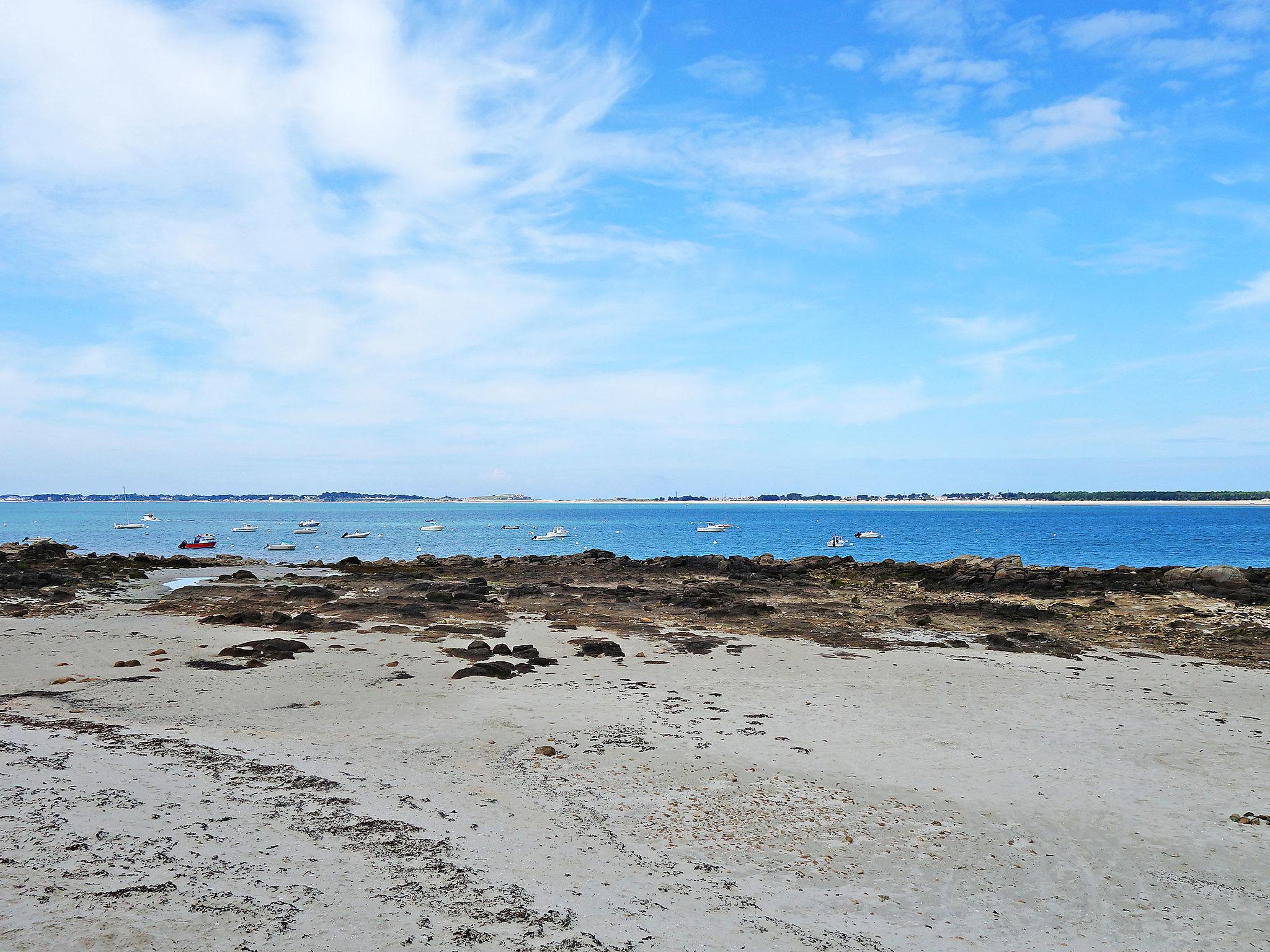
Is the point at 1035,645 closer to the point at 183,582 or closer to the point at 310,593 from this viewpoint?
the point at 310,593

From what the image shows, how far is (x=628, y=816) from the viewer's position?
882 centimetres

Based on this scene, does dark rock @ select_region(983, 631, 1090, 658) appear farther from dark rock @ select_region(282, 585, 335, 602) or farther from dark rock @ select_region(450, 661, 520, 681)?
dark rock @ select_region(282, 585, 335, 602)

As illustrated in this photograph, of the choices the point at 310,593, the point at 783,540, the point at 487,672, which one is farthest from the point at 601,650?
the point at 783,540

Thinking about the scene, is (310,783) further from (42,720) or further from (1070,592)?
(1070,592)

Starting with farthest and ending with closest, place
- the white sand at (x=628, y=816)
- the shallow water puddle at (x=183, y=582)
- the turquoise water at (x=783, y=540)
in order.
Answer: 1. the turquoise water at (x=783, y=540)
2. the shallow water puddle at (x=183, y=582)
3. the white sand at (x=628, y=816)

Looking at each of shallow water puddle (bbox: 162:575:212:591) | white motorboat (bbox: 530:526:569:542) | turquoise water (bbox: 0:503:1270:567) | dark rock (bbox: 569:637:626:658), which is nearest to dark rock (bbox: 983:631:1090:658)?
dark rock (bbox: 569:637:626:658)

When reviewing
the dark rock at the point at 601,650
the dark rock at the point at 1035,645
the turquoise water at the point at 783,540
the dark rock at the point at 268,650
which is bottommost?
the turquoise water at the point at 783,540

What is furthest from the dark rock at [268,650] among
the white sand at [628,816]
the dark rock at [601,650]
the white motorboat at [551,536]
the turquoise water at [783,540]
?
the white motorboat at [551,536]

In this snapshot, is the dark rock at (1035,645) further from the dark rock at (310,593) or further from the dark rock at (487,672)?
the dark rock at (310,593)

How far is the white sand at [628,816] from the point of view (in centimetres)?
630

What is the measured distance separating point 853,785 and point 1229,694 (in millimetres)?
10696

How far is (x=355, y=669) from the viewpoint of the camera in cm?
1706

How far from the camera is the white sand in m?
6.30

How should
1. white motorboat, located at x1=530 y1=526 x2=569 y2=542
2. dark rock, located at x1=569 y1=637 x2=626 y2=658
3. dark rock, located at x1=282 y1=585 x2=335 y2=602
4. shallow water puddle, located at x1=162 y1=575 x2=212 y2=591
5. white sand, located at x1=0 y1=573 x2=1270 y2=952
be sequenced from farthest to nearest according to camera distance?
white motorboat, located at x1=530 y1=526 x2=569 y2=542, shallow water puddle, located at x1=162 y1=575 x2=212 y2=591, dark rock, located at x1=282 y1=585 x2=335 y2=602, dark rock, located at x1=569 y1=637 x2=626 y2=658, white sand, located at x1=0 y1=573 x2=1270 y2=952
